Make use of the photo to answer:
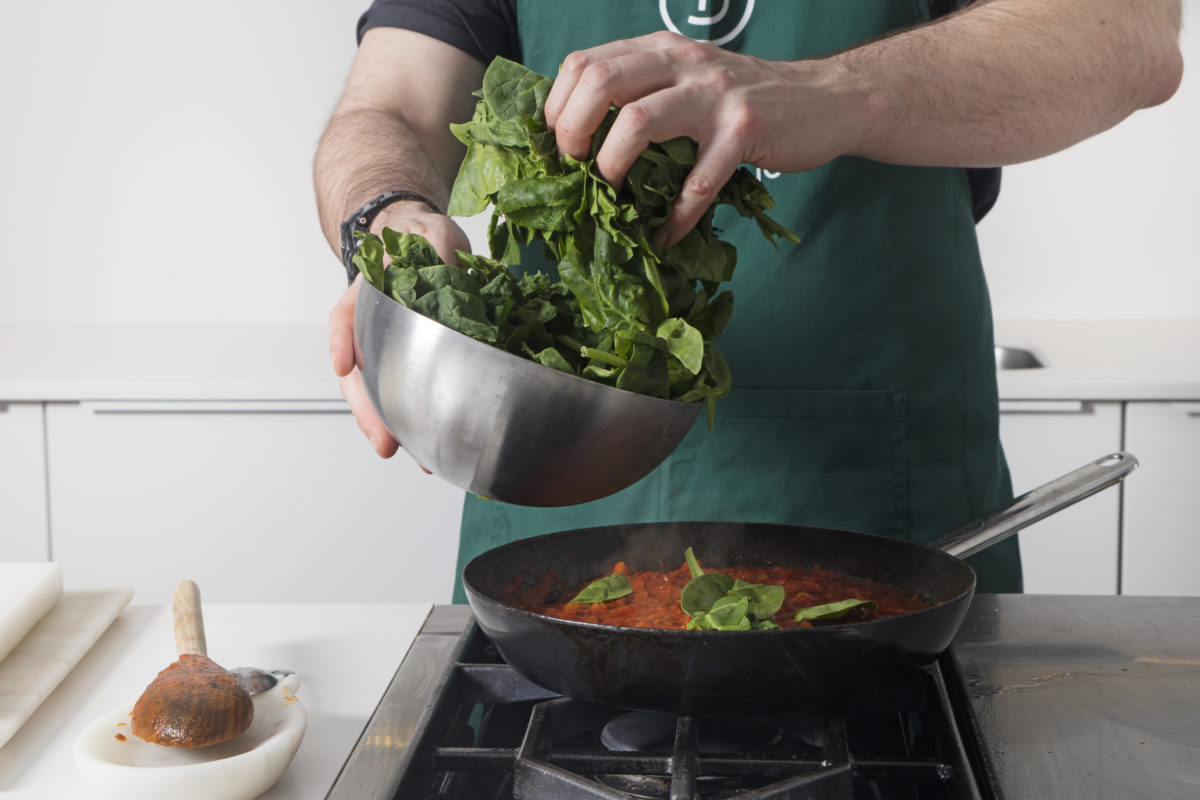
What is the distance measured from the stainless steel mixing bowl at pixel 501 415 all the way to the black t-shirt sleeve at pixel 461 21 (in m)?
0.59

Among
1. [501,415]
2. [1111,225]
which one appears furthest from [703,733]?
[1111,225]

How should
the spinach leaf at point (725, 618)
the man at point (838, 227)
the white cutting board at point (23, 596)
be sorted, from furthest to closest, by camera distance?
the man at point (838, 227), the white cutting board at point (23, 596), the spinach leaf at point (725, 618)

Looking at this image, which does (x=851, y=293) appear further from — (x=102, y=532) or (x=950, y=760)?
(x=102, y=532)

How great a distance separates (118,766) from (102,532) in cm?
149

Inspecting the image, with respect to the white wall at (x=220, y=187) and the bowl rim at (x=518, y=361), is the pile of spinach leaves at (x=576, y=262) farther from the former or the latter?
the white wall at (x=220, y=187)

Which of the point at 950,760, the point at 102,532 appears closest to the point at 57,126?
the point at 102,532

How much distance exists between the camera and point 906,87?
868mm

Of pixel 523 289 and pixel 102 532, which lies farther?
pixel 102 532

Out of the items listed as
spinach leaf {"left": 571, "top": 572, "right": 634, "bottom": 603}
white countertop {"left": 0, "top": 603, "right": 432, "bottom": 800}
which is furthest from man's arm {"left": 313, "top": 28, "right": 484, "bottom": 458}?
spinach leaf {"left": 571, "top": 572, "right": 634, "bottom": 603}

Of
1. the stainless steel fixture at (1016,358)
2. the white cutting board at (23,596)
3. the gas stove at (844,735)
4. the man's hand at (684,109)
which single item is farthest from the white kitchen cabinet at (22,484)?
the stainless steel fixture at (1016,358)

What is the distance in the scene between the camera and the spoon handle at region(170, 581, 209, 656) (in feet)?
2.55

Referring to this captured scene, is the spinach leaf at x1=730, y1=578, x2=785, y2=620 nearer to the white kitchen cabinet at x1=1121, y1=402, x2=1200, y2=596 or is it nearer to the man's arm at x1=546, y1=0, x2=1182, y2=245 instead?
the man's arm at x1=546, y1=0, x2=1182, y2=245

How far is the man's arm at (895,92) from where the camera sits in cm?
69

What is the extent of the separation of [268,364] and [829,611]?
1509 mm
